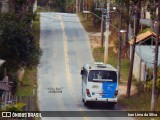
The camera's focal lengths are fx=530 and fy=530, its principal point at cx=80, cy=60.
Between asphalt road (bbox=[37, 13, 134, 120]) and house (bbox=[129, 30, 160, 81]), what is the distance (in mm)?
5055

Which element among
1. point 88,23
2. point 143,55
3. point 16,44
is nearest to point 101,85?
point 16,44

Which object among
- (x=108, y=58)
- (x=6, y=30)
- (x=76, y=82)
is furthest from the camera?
(x=108, y=58)

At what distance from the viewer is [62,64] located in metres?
52.4

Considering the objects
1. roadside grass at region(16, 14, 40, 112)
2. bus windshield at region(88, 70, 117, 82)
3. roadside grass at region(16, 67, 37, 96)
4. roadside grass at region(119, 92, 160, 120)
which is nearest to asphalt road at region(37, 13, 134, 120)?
roadside grass at region(16, 14, 40, 112)

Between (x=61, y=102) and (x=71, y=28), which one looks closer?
(x=61, y=102)

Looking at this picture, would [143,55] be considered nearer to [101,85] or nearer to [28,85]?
[28,85]

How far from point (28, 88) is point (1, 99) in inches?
572

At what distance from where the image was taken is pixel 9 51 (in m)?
33.6

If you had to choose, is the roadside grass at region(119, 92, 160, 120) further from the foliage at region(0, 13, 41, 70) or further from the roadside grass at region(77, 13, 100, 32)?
the roadside grass at region(77, 13, 100, 32)

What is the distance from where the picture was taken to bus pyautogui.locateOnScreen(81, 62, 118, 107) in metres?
32.7

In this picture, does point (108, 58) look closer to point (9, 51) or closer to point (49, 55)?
point (49, 55)

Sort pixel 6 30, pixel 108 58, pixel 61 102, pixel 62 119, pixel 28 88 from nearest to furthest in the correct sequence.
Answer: pixel 62 119 < pixel 6 30 < pixel 61 102 < pixel 28 88 < pixel 108 58

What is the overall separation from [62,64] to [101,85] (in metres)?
20.0

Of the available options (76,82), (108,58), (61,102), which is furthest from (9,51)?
(108,58)
